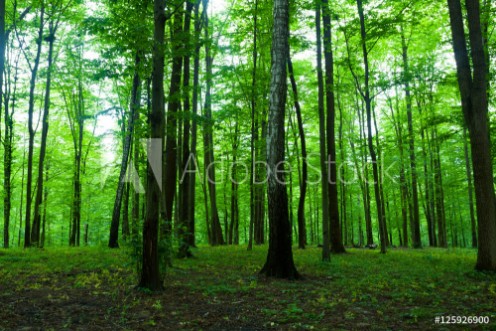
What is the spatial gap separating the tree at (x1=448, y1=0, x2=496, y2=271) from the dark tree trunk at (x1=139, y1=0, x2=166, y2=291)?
24.7ft

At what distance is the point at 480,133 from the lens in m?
8.67

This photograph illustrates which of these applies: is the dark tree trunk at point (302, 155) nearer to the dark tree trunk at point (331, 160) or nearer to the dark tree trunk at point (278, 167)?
the dark tree trunk at point (331, 160)

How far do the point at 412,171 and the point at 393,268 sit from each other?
12.4 metres

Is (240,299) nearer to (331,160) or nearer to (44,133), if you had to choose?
(331,160)

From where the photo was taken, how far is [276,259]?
8.19m

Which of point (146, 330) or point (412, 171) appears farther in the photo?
point (412, 171)

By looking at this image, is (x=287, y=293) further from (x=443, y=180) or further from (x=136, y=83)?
(x=443, y=180)

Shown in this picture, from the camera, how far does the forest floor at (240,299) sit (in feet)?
16.2

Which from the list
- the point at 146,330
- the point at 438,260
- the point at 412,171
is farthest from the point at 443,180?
the point at 146,330

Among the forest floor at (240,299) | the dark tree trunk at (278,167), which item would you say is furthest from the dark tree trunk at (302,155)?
the dark tree trunk at (278,167)

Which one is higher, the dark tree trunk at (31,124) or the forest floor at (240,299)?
the dark tree trunk at (31,124)

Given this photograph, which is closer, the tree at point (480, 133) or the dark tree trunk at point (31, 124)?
the tree at point (480, 133)

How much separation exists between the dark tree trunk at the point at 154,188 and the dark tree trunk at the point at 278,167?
2636 mm

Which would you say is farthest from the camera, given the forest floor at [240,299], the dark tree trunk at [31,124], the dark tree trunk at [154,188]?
the dark tree trunk at [31,124]
